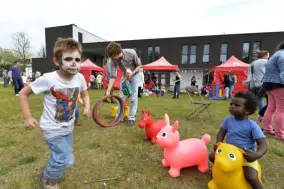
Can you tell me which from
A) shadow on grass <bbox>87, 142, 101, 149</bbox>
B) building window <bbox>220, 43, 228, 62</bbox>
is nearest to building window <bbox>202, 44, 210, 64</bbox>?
building window <bbox>220, 43, 228, 62</bbox>

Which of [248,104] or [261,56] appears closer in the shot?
[248,104]

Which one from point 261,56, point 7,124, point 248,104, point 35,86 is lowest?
point 7,124

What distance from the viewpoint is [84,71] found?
59.5 ft

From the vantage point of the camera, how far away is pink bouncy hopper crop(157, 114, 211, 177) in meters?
2.32

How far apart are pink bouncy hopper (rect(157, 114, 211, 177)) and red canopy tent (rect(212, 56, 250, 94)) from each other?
12020 millimetres

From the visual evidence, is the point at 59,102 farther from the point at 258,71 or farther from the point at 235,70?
the point at 235,70

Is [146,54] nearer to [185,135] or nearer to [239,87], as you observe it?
[239,87]

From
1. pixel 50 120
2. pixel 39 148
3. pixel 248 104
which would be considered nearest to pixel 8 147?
pixel 39 148

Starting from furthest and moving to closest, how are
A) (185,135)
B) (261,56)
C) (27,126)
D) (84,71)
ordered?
(84,71) < (261,56) < (185,135) < (27,126)

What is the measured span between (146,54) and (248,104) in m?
23.3

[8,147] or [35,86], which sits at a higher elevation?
[35,86]

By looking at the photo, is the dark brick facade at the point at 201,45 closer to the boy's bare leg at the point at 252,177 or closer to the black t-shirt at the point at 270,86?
the black t-shirt at the point at 270,86

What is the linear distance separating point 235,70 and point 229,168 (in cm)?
1316

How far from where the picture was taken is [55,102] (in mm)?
1873
